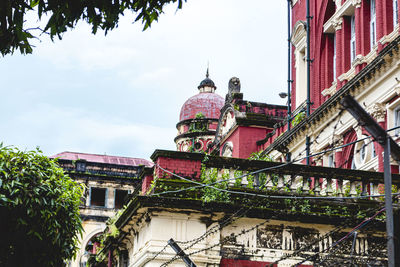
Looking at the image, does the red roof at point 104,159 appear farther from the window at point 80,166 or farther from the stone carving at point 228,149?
the stone carving at point 228,149

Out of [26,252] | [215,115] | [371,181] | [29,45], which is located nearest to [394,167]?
[371,181]

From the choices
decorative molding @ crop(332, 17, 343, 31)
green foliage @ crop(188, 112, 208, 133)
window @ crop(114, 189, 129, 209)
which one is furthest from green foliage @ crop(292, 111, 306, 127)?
window @ crop(114, 189, 129, 209)

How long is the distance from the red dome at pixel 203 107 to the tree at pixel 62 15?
4036 cm

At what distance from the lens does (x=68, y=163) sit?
178ft

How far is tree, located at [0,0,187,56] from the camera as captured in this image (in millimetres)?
8375

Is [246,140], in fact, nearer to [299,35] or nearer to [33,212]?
[299,35]

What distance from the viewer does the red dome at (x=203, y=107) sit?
49.6 metres

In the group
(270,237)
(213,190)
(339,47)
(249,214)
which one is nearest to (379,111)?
(339,47)

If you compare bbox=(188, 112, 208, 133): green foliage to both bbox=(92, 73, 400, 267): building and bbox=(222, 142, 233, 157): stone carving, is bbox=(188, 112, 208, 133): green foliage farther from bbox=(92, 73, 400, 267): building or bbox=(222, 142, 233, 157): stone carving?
bbox=(92, 73, 400, 267): building

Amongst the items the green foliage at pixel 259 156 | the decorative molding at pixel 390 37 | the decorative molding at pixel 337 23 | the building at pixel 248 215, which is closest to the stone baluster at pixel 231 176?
the building at pixel 248 215

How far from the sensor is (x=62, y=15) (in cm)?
862

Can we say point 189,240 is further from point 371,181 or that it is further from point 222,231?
point 371,181

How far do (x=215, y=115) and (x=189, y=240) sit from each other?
113 feet

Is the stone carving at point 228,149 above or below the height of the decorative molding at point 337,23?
below
